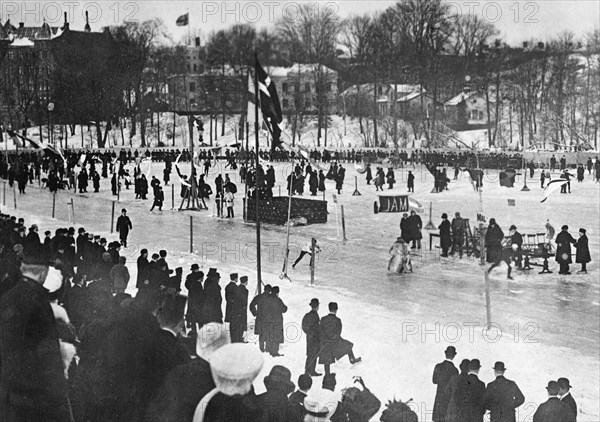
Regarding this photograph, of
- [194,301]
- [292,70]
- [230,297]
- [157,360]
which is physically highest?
[292,70]

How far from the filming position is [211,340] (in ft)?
11.5

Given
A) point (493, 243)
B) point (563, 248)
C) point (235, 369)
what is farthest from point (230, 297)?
point (563, 248)

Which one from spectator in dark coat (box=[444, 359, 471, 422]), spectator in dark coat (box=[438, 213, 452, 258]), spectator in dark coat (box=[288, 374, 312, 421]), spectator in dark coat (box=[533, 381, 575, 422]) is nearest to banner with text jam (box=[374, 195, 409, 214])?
spectator in dark coat (box=[438, 213, 452, 258])

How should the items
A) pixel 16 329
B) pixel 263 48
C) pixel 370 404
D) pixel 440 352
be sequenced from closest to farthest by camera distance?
1. pixel 16 329
2. pixel 370 404
3. pixel 440 352
4. pixel 263 48

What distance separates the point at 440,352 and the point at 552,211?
1916cm

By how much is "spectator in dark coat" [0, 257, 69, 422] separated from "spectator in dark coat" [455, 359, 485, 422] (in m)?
4.25

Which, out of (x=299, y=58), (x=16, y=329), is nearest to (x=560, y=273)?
(x=16, y=329)

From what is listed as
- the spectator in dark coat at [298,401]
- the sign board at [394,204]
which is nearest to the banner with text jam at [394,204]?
the sign board at [394,204]

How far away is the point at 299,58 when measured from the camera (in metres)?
88.1

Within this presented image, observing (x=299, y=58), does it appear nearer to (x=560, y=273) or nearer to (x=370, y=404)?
(x=560, y=273)

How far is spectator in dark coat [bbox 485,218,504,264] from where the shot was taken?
17.0m

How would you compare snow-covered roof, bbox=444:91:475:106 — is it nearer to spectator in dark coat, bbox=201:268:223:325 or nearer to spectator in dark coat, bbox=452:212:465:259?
spectator in dark coat, bbox=452:212:465:259

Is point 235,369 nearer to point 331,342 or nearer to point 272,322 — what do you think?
point 331,342

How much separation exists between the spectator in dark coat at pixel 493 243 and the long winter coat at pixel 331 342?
335 inches
